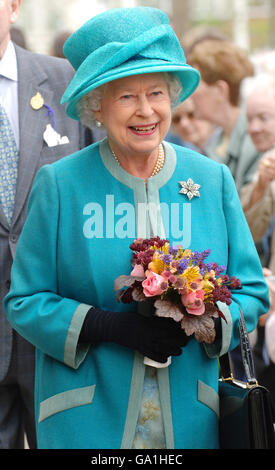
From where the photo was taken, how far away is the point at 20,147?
12.6ft

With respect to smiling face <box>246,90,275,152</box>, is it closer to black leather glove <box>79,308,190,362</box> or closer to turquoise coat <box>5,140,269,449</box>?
turquoise coat <box>5,140,269,449</box>

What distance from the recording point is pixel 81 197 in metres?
3.12

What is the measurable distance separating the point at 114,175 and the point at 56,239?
298mm

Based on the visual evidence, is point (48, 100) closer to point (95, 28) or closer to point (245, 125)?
point (95, 28)

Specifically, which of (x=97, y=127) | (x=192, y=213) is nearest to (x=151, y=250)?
(x=192, y=213)

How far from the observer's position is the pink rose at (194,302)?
2738 millimetres

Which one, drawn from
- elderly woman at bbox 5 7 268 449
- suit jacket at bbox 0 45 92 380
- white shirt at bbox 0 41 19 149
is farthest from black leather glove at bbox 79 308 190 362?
white shirt at bbox 0 41 19 149

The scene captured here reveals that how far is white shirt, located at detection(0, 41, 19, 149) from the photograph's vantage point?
12.8 ft

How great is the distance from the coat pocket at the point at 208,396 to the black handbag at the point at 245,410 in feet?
0.07

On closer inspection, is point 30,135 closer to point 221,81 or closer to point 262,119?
point 262,119

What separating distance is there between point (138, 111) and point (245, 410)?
3.34 ft

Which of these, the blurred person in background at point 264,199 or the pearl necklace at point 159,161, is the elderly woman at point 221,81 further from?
the pearl necklace at point 159,161

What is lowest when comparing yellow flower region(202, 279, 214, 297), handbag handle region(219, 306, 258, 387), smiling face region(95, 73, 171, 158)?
handbag handle region(219, 306, 258, 387)
